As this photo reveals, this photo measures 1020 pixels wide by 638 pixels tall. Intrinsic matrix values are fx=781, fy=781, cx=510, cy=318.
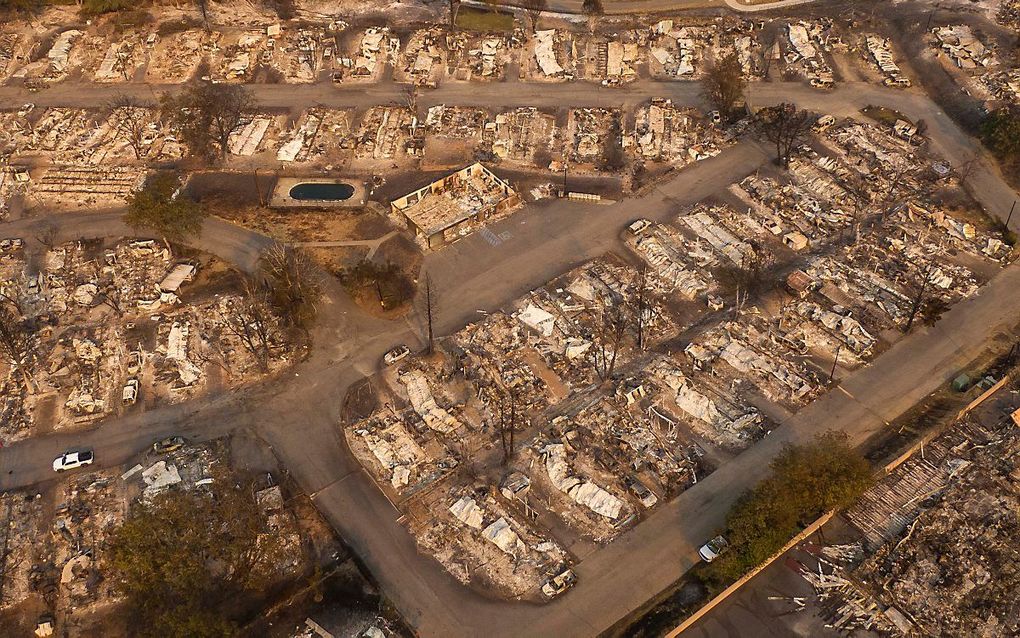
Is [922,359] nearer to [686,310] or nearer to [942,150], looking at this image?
[686,310]

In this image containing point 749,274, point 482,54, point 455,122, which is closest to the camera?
point 749,274

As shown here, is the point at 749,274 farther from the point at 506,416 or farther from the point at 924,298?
the point at 506,416

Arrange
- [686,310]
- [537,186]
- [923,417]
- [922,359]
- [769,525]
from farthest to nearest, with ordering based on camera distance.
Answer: [537,186] < [686,310] < [922,359] < [923,417] < [769,525]

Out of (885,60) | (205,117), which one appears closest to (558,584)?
(205,117)

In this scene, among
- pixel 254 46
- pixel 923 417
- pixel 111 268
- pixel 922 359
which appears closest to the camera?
pixel 923 417

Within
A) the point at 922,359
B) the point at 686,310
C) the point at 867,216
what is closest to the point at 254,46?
the point at 686,310

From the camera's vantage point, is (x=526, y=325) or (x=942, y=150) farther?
(x=942, y=150)
